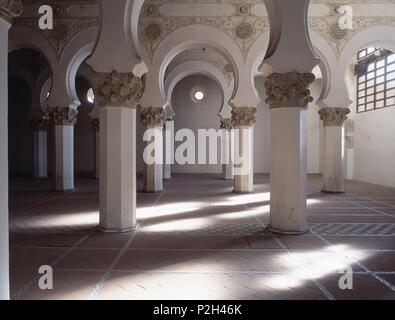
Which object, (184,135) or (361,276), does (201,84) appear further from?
(361,276)

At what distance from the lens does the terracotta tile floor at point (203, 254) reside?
344cm

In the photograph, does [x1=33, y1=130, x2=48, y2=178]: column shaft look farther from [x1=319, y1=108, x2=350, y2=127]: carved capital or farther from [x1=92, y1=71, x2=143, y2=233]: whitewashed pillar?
[x1=319, y1=108, x2=350, y2=127]: carved capital

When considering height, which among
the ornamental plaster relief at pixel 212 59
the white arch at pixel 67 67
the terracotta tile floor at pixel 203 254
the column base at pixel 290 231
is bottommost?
the terracotta tile floor at pixel 203 254

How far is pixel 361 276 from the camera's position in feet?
12.5

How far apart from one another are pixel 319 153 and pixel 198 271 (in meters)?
17.0

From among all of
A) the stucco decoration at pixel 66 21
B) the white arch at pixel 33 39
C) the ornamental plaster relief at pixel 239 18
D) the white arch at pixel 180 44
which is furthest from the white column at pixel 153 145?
the white arch at pixel 33 39

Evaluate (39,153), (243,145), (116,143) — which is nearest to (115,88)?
(116,143)

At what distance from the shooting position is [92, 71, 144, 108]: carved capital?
5616mm

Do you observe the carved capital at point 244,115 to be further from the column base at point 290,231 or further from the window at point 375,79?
the window at point 375,79

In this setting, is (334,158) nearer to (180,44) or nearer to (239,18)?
(239,18)

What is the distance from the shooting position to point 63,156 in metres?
11.0

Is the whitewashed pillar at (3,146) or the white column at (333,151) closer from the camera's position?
the whitewashed pillar at (3,146)

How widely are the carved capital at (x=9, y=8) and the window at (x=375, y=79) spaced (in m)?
13.0
